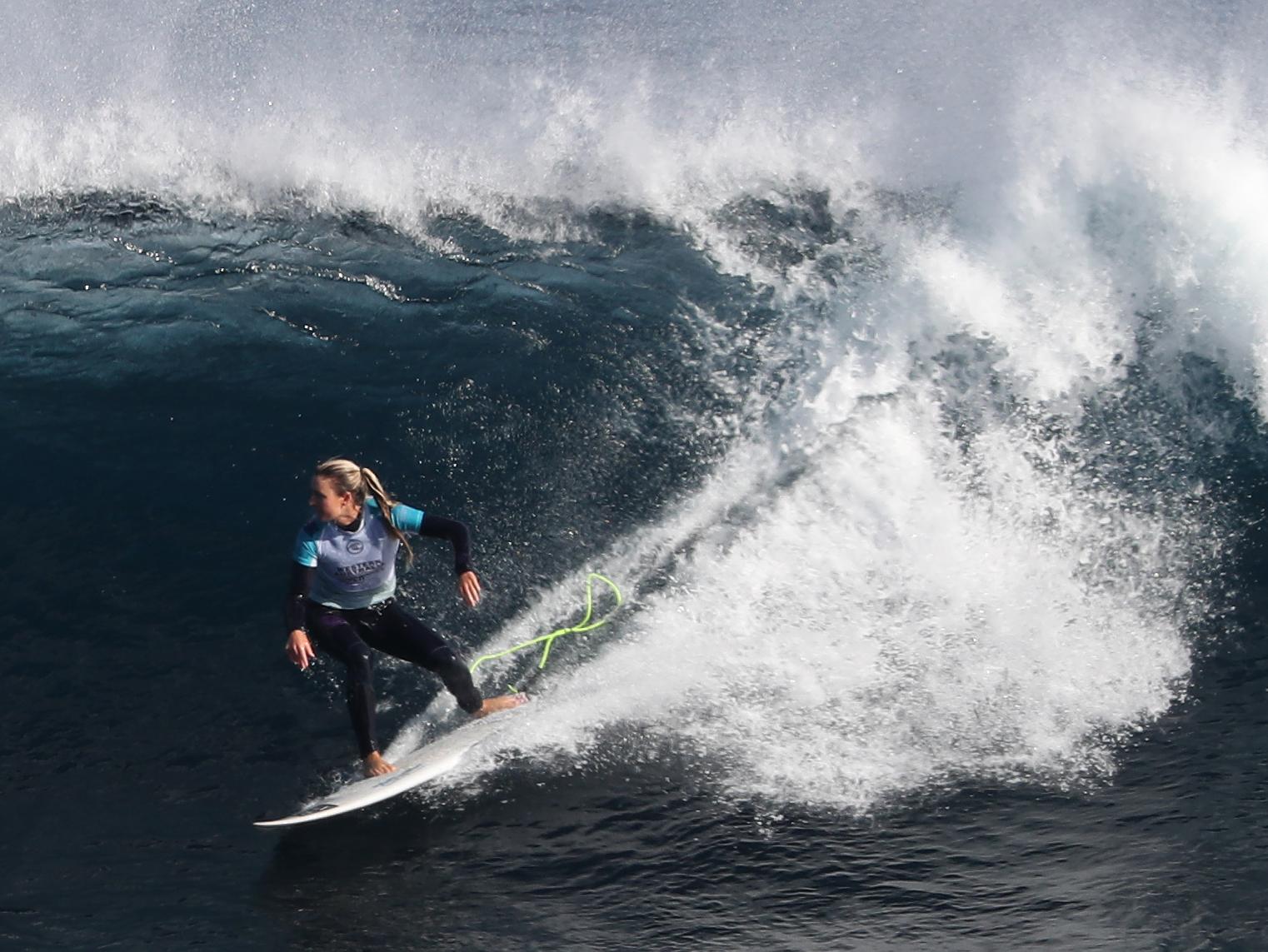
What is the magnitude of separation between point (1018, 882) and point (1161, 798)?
1.08m

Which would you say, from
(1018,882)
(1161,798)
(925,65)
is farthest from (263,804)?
(925,65)

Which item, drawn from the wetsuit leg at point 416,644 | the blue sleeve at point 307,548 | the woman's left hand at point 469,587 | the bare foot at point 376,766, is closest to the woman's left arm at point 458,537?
the woman's left hand at point 469,587

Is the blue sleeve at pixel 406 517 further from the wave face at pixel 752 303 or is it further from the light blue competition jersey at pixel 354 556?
the wave face at pixel 752 303

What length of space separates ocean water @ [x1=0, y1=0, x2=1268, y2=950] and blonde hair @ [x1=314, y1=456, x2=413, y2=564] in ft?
Answer: 4.72

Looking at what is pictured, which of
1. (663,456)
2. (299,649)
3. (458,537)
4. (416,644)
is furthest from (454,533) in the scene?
(663,456)

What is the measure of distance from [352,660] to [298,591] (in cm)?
43

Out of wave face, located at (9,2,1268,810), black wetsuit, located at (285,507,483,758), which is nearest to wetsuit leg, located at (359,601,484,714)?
black wetsuit, located at (285,507,483,758)

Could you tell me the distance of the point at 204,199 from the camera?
43.0 ft

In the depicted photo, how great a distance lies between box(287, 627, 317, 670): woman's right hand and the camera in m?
6.43

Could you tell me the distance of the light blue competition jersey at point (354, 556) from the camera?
22.2 feet

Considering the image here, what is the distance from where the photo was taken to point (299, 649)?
6.45 metres

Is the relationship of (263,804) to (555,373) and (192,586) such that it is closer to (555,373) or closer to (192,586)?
(192,586)

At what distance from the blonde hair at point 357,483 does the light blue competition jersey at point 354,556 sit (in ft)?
0.10

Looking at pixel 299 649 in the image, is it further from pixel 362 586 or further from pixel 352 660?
pixel 362 586
